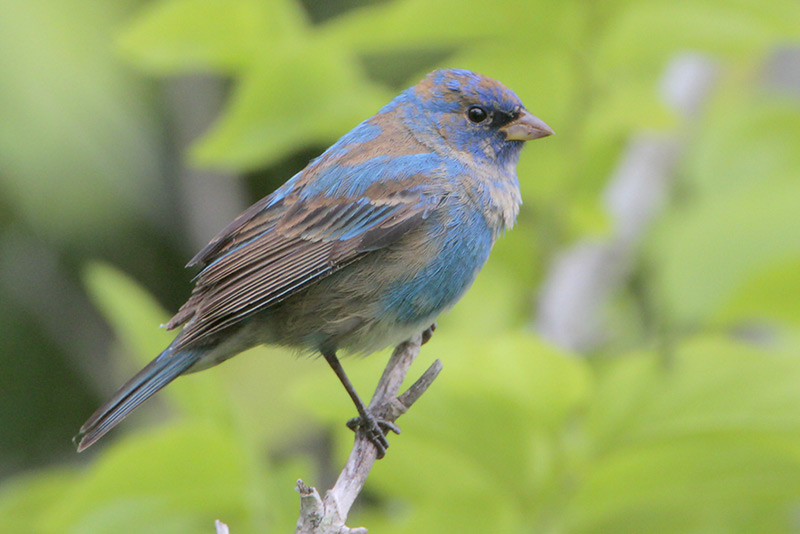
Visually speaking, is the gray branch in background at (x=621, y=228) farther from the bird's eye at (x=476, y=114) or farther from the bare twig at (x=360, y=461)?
the bare twig at (x=360, y=461)

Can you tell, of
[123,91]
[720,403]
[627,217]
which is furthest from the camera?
[123,91]

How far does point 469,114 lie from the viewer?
3598 mm

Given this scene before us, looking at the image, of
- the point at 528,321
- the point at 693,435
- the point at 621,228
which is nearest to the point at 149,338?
the point at 528,321

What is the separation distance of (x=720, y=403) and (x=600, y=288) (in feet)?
4.15

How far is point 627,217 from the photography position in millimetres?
4262

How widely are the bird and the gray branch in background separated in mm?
484

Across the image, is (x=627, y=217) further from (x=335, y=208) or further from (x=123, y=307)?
(x=123, y=307)

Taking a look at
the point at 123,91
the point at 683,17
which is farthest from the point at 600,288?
the point at 123,91

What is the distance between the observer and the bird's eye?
3.57 meters

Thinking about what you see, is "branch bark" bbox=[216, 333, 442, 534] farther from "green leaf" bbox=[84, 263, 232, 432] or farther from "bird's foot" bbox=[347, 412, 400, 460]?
"green leaf" bbox=[84, 263, 232, 432]

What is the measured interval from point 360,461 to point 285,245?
34.9 inches

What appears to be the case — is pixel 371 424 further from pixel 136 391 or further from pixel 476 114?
pixel 476 114

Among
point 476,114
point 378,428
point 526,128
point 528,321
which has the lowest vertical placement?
point 378,428

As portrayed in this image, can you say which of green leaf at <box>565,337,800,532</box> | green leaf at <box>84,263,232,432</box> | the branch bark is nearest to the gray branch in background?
the branch bark
